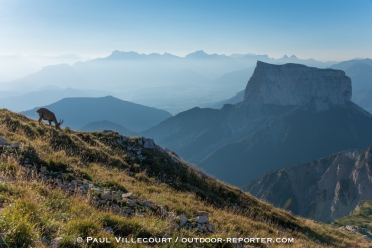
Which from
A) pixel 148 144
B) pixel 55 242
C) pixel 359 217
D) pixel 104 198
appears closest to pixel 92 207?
pixel 104 198

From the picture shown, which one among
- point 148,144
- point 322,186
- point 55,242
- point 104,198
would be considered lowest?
point 322,186

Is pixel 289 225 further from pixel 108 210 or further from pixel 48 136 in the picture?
pixel 48 136

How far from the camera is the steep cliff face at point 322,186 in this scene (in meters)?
115

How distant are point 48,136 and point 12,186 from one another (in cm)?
890

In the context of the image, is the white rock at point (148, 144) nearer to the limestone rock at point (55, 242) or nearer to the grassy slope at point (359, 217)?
the limestone rock at point (55, 242)

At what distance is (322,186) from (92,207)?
16462 cm

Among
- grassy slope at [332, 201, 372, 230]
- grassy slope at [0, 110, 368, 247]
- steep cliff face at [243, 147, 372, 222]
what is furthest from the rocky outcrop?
steep cliff face at [243, 147, 372, 222]

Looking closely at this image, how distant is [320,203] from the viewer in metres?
130

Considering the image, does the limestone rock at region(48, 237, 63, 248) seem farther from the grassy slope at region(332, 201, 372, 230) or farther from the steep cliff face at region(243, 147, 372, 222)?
the steep cliff face at region(243, 147, 372, 222)

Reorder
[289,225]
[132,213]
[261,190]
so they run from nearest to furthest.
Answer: [132,213], [289,225], [261,190]

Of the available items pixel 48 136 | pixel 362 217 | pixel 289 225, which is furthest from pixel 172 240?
pixel 362 217

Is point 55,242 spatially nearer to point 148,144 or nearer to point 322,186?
point 148,144

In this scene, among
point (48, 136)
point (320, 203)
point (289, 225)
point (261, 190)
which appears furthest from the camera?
point (261, 190)

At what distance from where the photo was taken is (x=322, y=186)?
14112 centimetres
